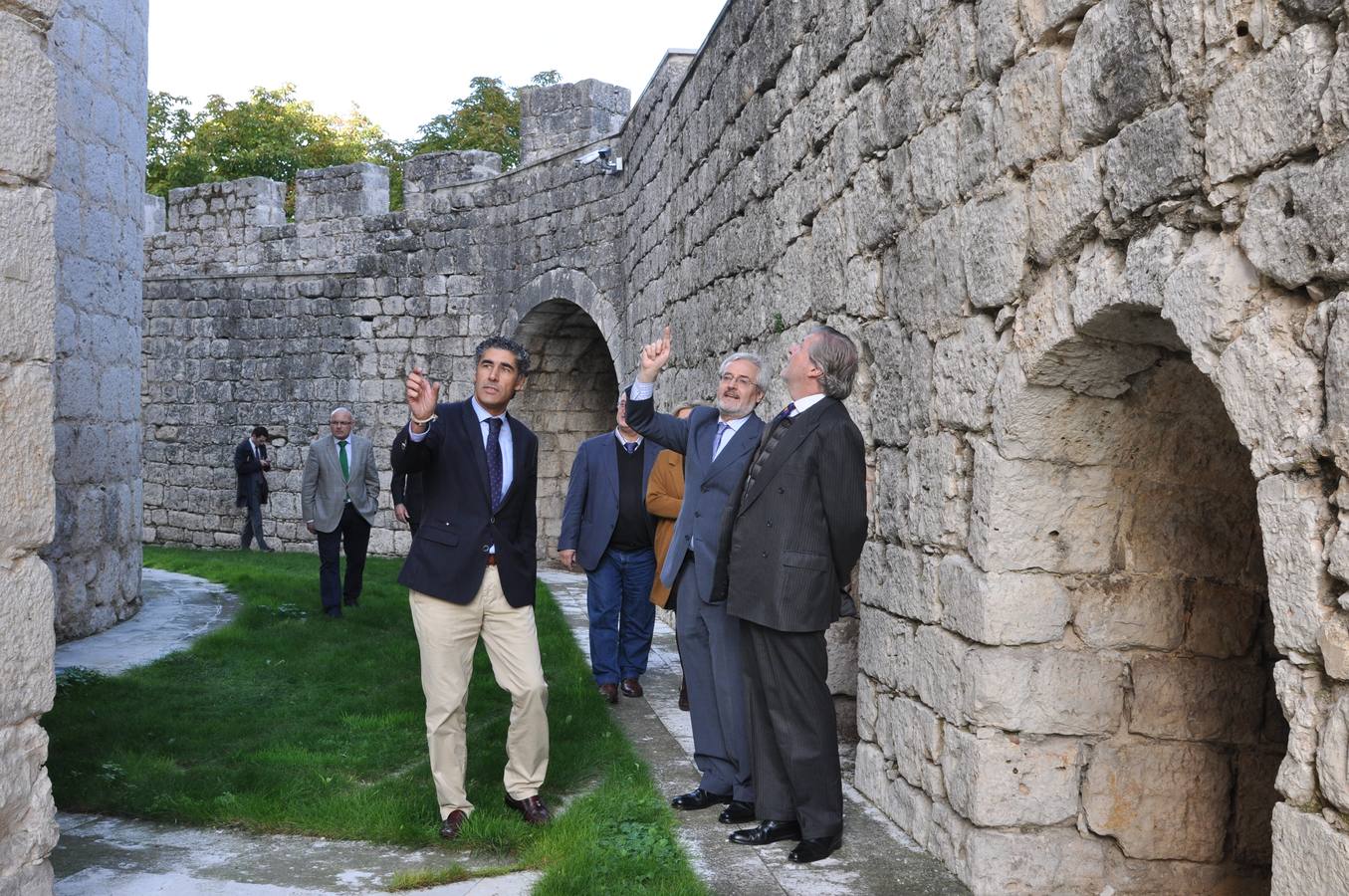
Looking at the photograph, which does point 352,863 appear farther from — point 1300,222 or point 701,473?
point 1300,222

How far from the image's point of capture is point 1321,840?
2363 mm

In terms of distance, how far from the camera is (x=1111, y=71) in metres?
3.11

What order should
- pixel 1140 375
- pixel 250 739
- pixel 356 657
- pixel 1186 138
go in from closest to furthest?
pixel 1186 138
pixel 1140 375
pixel 250 739
pixel 356 657

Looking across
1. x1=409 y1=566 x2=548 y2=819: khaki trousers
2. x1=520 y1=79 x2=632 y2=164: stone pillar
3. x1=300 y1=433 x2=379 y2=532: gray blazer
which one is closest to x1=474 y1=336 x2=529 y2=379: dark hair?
x1=409 y1=566 x2=548 y2=819: khaki trousers

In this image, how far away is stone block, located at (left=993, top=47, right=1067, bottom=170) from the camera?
3428mm

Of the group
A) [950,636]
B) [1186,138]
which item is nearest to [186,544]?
[950,636]

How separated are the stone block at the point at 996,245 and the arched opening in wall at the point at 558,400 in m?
9.94

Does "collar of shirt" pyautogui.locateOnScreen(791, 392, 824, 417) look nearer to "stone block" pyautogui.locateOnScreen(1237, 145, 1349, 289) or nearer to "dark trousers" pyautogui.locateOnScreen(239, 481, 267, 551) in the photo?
"stone block" pyautogui.locateOnScreen(1237, 145, 1349, 289)

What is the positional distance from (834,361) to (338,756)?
262 cm

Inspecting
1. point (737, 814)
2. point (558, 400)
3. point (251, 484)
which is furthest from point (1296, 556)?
point (251, 484)

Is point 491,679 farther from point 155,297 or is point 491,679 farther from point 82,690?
point 155,297

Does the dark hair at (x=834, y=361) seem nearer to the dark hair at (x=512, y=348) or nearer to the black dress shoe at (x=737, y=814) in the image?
the dark hair at (x=512, y=348)

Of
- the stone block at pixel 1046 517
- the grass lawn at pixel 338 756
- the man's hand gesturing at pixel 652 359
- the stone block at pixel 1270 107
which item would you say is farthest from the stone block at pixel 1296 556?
the man's hand gesturing at pixel 652 359

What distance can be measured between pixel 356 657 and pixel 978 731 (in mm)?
4704
